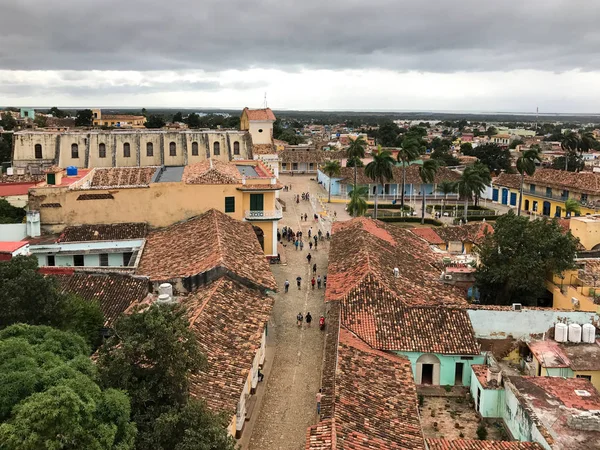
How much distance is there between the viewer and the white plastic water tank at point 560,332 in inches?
769

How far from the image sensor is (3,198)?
121 ft

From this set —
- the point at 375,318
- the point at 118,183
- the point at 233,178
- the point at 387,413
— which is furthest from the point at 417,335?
the point at 118,183

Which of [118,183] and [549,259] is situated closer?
[549,259]

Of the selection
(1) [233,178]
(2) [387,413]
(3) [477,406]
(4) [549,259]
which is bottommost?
(3) [477,406]

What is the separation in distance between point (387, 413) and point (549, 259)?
39.9 feet

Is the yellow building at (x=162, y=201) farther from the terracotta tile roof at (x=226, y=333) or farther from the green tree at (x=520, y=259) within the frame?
the green tree at (x=520, y=259)

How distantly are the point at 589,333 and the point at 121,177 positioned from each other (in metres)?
28.8

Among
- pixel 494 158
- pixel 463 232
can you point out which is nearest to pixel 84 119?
pixel 494 158

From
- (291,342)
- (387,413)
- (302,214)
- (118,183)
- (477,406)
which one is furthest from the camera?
(302,214)

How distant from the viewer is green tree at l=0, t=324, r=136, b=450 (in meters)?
8.73

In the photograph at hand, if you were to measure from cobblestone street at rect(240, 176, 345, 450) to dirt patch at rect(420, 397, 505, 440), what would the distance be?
351 centimetres

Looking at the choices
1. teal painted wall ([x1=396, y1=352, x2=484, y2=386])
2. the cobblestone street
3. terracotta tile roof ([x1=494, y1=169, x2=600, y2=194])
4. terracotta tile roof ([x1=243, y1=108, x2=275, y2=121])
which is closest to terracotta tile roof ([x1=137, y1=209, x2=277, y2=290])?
the cobblestone street

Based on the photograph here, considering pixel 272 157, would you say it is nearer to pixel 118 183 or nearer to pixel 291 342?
pixel 118 183

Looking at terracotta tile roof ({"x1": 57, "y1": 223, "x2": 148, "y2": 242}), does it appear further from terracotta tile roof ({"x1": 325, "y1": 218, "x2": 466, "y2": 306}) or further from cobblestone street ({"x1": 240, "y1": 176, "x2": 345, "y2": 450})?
terracotta tile roof ({"x1": 325, "y1": 218, "x2": 466, "y2": 306})
